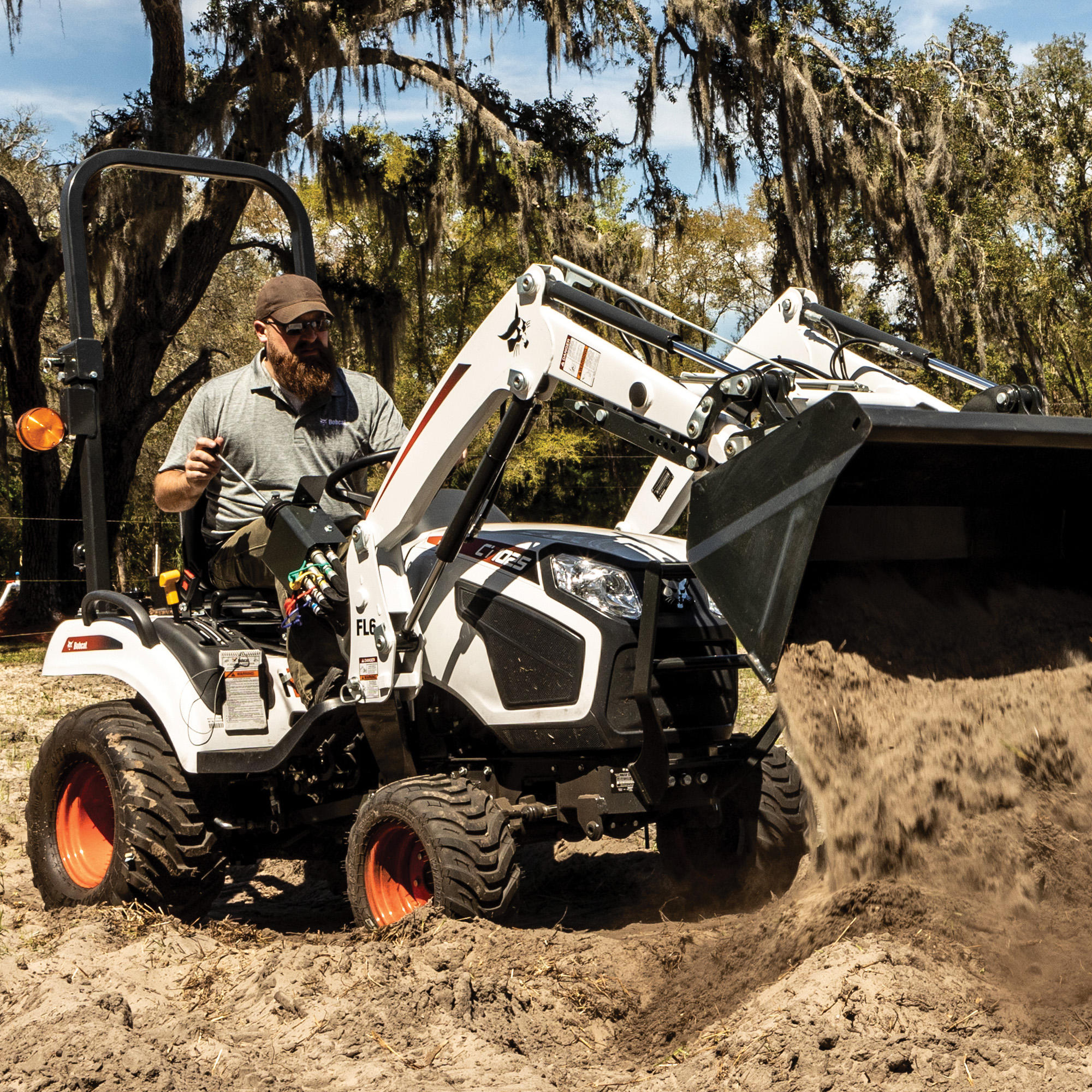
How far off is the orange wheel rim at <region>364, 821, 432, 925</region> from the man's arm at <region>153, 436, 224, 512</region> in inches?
52.9

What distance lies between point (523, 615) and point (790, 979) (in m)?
1.34

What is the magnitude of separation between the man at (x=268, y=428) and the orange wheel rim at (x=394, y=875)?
99 cm

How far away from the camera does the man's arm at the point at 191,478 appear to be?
14.2ft

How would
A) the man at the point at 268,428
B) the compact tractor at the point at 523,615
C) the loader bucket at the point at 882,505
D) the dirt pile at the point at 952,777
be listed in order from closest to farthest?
the loader bucket at the point at 882,505 < the dirt pile at the point at 952,777 < the compact tractor at the point at 523,615 < the man at the point at 268,428

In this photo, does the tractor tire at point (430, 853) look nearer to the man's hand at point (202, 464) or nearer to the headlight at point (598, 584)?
the headlight at point (598, 584)

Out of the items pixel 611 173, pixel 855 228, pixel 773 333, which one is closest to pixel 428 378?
pixel 855 228

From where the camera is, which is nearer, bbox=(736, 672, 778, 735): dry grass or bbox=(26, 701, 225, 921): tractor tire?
bbox=(26, 701, 225, 921): tractor tire

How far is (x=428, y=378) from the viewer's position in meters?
26.1

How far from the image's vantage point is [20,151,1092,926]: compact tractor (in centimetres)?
335

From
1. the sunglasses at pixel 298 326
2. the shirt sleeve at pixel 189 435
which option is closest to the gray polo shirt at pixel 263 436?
the shirt sleeve at pixel 189 435

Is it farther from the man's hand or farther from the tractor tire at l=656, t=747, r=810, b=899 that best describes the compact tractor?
the man's hand

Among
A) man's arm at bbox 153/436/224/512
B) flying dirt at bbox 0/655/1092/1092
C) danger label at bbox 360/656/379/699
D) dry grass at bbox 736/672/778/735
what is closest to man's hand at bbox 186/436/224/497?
man's arm at bbox 153/436/224/512

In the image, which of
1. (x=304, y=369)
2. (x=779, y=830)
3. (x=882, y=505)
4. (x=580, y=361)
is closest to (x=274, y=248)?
(x=304, y=369)

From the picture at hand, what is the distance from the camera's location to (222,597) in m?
4.80
